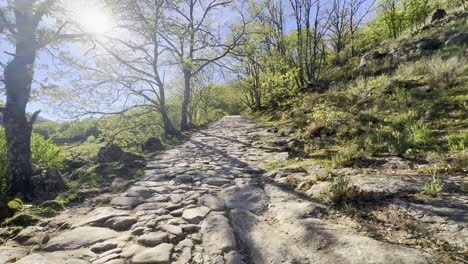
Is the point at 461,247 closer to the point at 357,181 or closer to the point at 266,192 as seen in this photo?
the point at 357,181

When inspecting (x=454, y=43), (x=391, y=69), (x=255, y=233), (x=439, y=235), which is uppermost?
(x=454, y=43)

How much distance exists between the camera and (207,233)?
9.19 ft

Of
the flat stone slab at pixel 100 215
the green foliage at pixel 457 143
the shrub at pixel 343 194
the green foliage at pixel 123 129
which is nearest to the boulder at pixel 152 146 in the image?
the green foliage at pixel 123 129

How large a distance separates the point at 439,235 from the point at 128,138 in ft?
39.3

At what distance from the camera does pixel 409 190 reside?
2879 millimetres

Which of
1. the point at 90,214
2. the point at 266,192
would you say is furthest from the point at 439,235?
the point at 90,214

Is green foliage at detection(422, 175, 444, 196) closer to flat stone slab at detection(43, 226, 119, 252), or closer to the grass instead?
flat stone slab at detection(43, 226, 119, 252)

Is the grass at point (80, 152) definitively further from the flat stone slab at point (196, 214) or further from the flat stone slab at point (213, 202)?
the flat stone slab at point (196, 214)

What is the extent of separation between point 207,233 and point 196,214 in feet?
1.77

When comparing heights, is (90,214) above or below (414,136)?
below

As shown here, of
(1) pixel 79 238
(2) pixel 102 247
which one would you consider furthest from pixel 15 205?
(2) pixel 102 247

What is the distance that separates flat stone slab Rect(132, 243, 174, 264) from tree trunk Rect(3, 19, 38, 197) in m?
3.05

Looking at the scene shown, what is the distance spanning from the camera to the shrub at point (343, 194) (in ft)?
9.76

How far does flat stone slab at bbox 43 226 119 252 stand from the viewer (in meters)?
2.56
